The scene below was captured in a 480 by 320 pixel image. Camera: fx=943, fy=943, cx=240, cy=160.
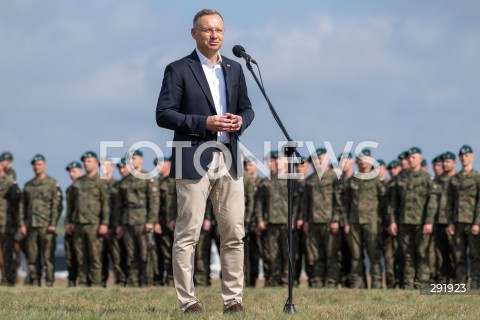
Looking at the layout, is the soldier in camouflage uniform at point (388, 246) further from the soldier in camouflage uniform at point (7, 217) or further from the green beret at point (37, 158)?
the soldier in camouflage uniform at point (7, 217)

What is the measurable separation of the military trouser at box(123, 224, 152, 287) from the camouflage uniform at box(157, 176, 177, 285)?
40cm

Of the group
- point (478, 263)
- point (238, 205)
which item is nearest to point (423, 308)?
point (238, 205)

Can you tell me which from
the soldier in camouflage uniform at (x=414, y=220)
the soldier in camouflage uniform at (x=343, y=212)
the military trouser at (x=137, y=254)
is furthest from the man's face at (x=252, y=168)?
the soldier in camouflage uniform at (x=414, y=220)

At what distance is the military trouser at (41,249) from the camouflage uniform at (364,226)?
17.0 ft

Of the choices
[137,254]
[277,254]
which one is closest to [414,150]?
[277,254]

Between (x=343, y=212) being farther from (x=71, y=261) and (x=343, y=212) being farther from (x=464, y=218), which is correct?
(x=71, y=261)

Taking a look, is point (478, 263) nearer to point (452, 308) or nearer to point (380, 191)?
point (380, 191)

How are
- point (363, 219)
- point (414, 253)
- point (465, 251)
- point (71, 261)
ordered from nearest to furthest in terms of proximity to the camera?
point (465, 251) < point (414, 253) < point (363, 219) < point (71, 261)

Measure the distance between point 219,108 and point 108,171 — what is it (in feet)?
34.1

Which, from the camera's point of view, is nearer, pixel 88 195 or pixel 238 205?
pixel 238 205

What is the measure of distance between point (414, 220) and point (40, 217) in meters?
6.38

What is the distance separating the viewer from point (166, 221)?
667 inches

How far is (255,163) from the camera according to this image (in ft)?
58.0

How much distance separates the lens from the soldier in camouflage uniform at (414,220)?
48.4 feet
